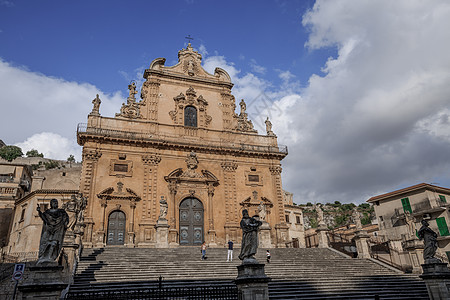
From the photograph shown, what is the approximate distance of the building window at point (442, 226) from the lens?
3077cm

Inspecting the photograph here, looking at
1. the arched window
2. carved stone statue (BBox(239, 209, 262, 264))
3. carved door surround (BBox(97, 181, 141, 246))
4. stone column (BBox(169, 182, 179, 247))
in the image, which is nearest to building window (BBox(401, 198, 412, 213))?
the arched window

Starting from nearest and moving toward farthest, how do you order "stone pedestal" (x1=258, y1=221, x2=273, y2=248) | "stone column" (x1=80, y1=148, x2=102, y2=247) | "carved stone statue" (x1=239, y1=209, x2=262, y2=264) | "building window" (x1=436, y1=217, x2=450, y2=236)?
"carved stone statue" (x1=239, y1=209, x2=262, y2=264) → "stone column" (x1=80, y1=148, x2=102, y2=247) → "stone pedestal" (x1=258, y1=221, x2=273, y2=248) → "building window" (x1=436, y1=217, x2=450, y2=236)

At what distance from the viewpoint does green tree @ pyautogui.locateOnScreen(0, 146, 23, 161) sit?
6273cm

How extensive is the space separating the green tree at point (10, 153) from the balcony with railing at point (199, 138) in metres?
47.6

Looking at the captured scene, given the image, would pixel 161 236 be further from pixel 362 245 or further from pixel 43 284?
pixel 43 284

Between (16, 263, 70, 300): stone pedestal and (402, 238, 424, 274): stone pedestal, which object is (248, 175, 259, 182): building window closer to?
(402, 238, 424, 274): stone pedestal

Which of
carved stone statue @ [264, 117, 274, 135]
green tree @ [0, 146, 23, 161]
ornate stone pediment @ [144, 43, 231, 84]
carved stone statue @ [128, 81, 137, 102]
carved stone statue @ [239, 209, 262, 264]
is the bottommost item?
carved stone statue @ [239, 209, 262, 264]

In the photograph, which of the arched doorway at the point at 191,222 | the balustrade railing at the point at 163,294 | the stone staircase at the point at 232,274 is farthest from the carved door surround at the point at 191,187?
the balustrade railing at the point at 163,294

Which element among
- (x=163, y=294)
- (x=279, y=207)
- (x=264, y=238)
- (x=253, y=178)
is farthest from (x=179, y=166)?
(x=163, y=294)

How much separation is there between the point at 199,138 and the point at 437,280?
19553 millimetres

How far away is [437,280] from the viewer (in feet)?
45.4

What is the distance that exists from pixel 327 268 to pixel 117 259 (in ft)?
36.7

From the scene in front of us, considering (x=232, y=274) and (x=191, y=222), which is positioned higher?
(x=191, y=222)

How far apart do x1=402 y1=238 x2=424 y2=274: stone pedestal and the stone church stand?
29.7 ft
